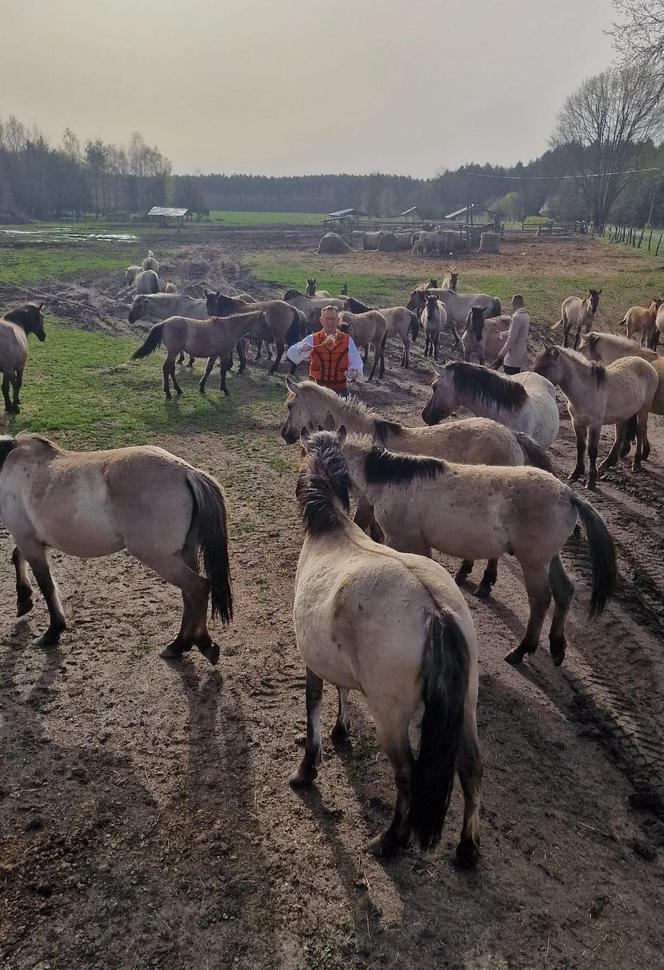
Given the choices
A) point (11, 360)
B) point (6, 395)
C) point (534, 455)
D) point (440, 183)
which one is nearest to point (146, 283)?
point (11, 360)

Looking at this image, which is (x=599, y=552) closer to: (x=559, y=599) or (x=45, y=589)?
(x=559, y=599)

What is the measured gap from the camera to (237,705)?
424cm

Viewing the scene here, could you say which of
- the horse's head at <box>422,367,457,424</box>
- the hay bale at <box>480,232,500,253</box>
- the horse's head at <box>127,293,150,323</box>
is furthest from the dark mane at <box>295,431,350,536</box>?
the hay bale at <box>480,232,500,253</box>

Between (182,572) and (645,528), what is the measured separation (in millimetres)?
5650

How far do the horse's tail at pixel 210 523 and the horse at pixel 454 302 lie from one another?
48.5 ft

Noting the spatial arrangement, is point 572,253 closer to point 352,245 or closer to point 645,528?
point 352,245

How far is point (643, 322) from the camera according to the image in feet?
51.9

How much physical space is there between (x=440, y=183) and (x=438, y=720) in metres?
99.2

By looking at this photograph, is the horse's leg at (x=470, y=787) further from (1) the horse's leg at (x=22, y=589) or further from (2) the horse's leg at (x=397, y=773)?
(1) the horse's leg at (x=22, y=589)

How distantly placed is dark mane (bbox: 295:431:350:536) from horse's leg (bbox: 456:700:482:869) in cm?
146

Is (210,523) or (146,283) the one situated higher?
(146,283)

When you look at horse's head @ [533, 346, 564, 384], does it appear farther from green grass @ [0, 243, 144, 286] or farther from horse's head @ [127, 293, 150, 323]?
green grass @ [0, 243, 144, 286]

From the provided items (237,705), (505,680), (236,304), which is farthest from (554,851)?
(236,304)

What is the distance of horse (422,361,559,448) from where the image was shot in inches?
286
